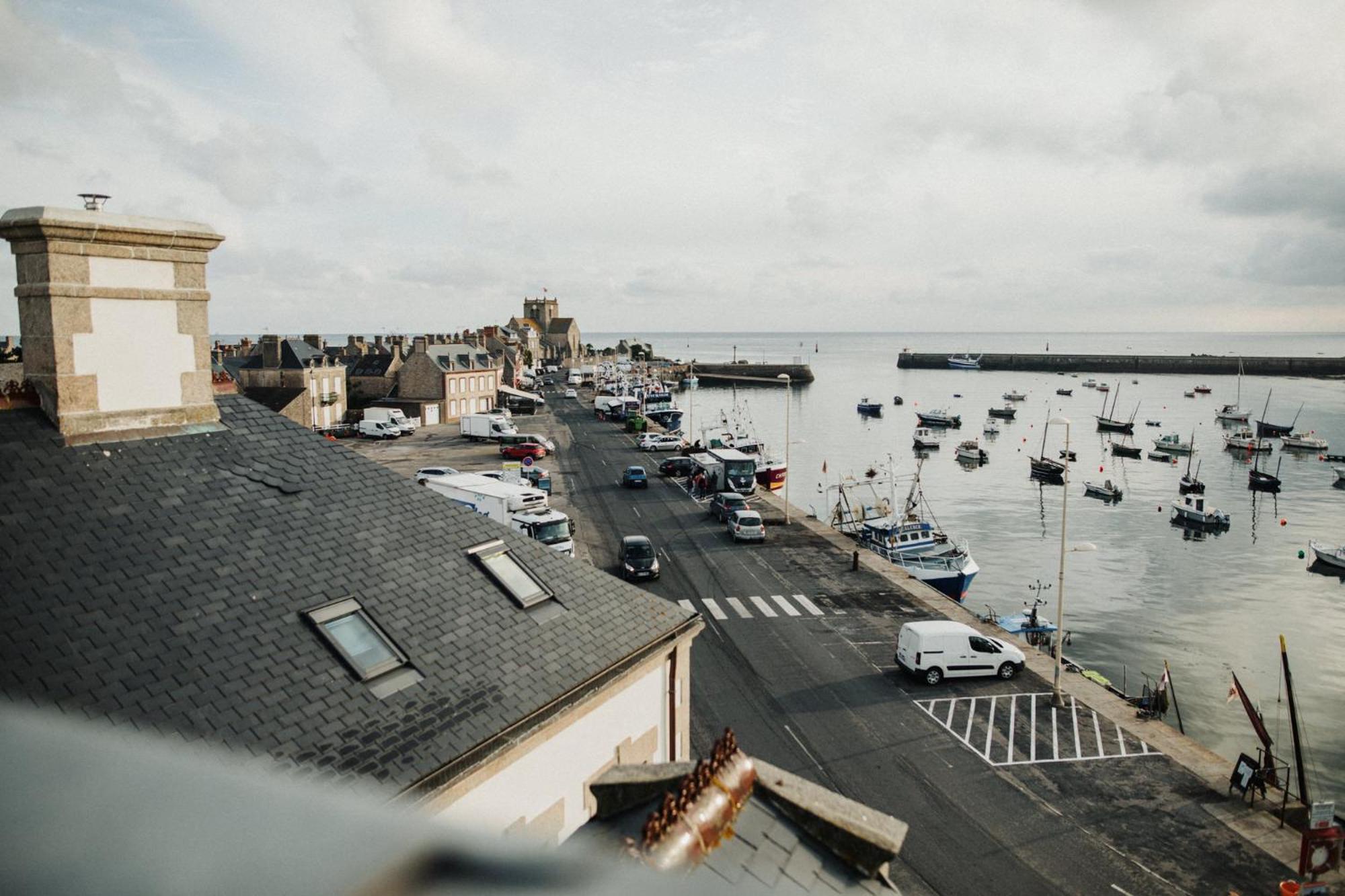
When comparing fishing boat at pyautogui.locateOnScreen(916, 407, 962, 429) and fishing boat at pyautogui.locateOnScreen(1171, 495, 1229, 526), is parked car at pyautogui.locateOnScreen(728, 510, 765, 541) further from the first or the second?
fishing boat at pyautogui.locateOnScreen(916, 407, 962, 429)

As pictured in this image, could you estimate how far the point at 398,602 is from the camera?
10.3 metres

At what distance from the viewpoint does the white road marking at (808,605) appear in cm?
3034

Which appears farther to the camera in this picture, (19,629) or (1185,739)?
(1185,739)

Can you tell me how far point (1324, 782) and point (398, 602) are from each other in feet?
89.5

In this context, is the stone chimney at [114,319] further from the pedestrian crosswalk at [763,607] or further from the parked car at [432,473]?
the parked car at [432,473]

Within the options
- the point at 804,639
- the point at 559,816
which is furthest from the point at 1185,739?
the point at 559,816

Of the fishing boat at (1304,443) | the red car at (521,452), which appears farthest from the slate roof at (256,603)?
the fishing boat at (1304,443)

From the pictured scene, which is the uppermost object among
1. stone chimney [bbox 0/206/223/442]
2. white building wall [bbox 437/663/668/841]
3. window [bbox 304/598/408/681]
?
stone chimney [bbox 0/206/223/442]

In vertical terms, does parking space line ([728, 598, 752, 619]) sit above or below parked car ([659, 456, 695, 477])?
below

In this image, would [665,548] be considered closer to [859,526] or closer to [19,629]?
[859,526]

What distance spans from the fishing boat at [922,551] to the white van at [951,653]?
→ 35.5 ft

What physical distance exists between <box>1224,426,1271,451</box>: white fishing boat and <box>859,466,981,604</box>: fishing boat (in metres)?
→ 59.8

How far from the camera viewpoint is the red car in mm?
A: 61750

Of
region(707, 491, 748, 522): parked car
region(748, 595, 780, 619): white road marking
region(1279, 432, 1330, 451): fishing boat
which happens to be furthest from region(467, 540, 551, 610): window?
region(1279, 432, 1330, 451): fishing boat
